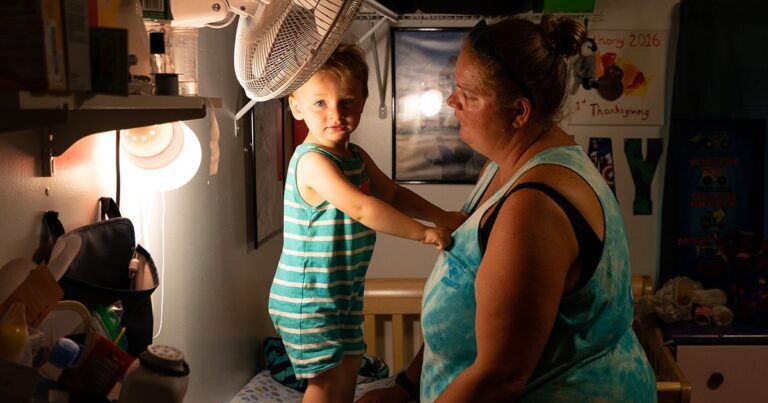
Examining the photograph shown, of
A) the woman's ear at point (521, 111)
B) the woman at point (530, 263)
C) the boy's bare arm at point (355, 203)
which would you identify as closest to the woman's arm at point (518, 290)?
the woman at point (530, 263)

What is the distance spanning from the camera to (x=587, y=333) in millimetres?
1254

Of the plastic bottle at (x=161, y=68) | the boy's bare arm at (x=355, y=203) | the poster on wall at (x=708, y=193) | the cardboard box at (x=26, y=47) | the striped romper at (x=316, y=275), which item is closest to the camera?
the cardboard box at (x=26, y=47)

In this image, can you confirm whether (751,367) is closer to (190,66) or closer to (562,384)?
(562,384)

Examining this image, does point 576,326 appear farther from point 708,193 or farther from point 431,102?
point 708,193

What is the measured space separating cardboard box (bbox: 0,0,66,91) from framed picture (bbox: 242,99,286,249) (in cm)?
157

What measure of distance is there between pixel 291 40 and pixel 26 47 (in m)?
0.71

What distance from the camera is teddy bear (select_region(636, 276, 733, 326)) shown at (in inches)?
119

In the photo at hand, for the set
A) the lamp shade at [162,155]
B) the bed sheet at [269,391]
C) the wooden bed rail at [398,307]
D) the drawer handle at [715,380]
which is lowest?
the drawer handle at [715,380]

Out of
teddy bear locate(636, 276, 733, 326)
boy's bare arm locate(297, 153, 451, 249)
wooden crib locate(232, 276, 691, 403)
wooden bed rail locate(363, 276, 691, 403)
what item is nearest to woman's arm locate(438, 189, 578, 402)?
boy's bare arm locate(297, 153, 451, 249)

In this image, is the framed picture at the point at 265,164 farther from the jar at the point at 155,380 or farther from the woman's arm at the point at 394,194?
the jar at the point at 155,380

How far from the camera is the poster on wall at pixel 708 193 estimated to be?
3.24 meters

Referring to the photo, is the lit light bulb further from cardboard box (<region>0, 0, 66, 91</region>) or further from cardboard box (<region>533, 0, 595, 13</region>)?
cardboard box (<region>0, 0, 66, 91</region>)

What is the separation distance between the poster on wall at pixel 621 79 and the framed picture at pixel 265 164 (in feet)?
3.98

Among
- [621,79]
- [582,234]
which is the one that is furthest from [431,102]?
[582,234]
